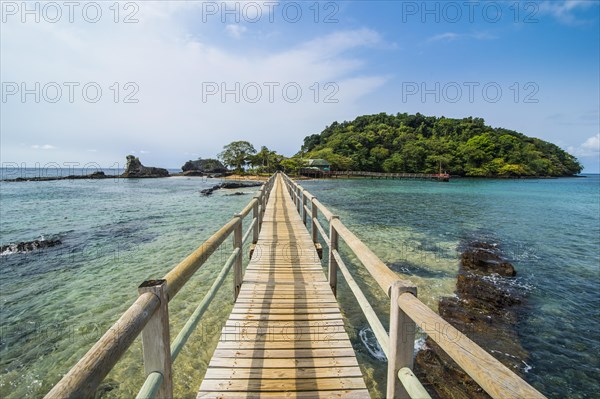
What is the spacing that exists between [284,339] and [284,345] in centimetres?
10

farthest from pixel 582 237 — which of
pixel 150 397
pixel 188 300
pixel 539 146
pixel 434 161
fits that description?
pixel 539 146

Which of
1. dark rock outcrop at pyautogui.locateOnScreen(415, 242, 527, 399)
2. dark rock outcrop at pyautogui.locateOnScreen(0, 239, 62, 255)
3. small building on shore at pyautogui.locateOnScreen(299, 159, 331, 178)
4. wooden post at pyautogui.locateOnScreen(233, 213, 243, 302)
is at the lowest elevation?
dark rock outcrop at pyautogui.locateOnScreen(415, 242, 527, 399)

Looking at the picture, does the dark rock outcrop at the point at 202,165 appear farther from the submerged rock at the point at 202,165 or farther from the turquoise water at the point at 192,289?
the turquoise water at the point at 192,289

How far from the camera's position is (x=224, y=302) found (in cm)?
600

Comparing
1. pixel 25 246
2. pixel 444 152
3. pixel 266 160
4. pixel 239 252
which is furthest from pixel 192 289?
pixel 444 152

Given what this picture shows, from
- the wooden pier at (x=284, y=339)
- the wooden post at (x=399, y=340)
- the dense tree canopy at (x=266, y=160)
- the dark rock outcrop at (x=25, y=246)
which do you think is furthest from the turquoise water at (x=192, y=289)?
the dense tree canopy at (x=266, y=160)

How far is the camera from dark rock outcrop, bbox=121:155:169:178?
80488 millimetres

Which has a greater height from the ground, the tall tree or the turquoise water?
the tall tree

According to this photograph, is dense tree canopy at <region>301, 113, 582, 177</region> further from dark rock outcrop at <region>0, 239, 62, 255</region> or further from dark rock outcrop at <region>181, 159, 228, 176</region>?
dark rock outcrop at <region>0, 239, 62, 255</region>

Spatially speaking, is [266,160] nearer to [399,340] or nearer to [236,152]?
[236,152]

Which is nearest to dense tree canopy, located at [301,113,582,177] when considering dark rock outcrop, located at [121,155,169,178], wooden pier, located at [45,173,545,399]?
dark rock outcrop, located at [121,155,169,178]

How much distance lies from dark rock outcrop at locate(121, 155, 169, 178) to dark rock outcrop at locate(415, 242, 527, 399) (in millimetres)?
89711

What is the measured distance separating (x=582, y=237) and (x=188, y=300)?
18978mm

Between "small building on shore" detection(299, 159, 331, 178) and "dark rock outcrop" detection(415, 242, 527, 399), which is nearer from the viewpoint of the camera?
"dark rock outcrop" detection(415, 242, 527, 399)
